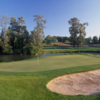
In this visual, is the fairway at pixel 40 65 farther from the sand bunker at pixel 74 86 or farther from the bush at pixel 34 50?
the bush at pixel 34 50

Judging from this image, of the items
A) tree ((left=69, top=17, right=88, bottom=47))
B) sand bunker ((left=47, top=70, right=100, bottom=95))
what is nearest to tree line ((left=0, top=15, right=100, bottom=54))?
tree ((left=69, top=17, right=88, bottom=47))

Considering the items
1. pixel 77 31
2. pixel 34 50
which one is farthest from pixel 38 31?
pixel 77 31

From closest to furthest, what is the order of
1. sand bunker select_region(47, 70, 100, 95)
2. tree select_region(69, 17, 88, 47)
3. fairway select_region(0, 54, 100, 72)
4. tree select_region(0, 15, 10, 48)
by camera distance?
sand bunker select_region(47, 70, 100, 95) < fairway select_region(0, 54, 100, 72) < tree select_region(0, 15, 10, 48) < tree select_region(69, 17, 88, 47)

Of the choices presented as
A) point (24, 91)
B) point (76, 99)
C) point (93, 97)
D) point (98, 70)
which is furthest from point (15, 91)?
point (98, 70)

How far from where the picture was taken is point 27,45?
34.8 meters

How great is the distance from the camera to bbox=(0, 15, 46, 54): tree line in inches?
1262

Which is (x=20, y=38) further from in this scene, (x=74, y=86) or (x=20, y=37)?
(x=74, y=86)

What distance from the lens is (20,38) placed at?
34.8 meters

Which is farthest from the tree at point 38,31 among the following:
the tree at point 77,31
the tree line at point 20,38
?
the tree at point 77,31

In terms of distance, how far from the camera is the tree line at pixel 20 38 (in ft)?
105

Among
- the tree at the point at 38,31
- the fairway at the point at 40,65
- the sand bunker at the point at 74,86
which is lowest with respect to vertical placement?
the sand bunker at the point at 74,86

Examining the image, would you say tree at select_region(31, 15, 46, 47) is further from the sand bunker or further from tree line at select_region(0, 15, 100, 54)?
the sand bunker

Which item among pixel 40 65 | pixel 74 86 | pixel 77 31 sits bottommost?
pixel 74 86

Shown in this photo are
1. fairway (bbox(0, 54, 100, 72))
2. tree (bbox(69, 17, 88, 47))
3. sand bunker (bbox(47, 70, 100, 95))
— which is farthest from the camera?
tree (bbox(69, 17, 88, 47))
